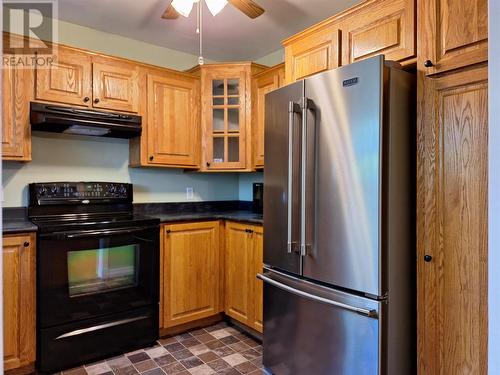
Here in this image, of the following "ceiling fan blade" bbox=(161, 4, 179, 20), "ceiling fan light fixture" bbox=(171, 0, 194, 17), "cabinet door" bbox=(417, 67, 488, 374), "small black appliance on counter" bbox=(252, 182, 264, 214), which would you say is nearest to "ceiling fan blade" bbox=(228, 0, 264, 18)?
"ceiling fan light fixture" bbox=(171, 0, 194, 17)

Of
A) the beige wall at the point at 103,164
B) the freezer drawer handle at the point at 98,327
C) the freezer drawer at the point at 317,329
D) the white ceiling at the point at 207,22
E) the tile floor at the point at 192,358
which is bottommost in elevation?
the tile floor at the point at 192,358

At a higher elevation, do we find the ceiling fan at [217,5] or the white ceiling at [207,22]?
the white ceiling at [207,22]

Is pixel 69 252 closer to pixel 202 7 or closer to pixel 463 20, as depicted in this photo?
pixel 202 7

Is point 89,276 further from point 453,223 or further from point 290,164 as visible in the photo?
point 453,223

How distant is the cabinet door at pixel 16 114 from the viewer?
2.27 m

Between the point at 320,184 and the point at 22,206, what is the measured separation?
215 cm

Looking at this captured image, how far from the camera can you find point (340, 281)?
1.63 metres

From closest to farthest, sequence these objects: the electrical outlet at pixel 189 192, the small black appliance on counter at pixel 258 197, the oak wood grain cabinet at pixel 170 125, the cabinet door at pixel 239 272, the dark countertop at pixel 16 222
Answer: the dark countertop at pixel 16 222 < the cabinet door at pixel 239 272 < the oak wood grain cabinet at pixel 170 125 < the small black appliance on counter at pixel 258 197 < the electrical outlet at pixel 189 192

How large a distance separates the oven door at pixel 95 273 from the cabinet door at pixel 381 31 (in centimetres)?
180

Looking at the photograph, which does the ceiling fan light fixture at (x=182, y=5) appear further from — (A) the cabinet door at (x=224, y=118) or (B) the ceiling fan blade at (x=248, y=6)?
(A) the cabinet door at (x=224, y=118)

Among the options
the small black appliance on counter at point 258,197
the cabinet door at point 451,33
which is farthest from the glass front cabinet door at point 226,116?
the cabinet door at point 451,33

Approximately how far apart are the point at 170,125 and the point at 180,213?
79cm

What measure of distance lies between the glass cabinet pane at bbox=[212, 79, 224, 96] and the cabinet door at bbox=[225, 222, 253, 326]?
45.0 inches

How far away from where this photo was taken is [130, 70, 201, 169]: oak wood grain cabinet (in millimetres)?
2819
